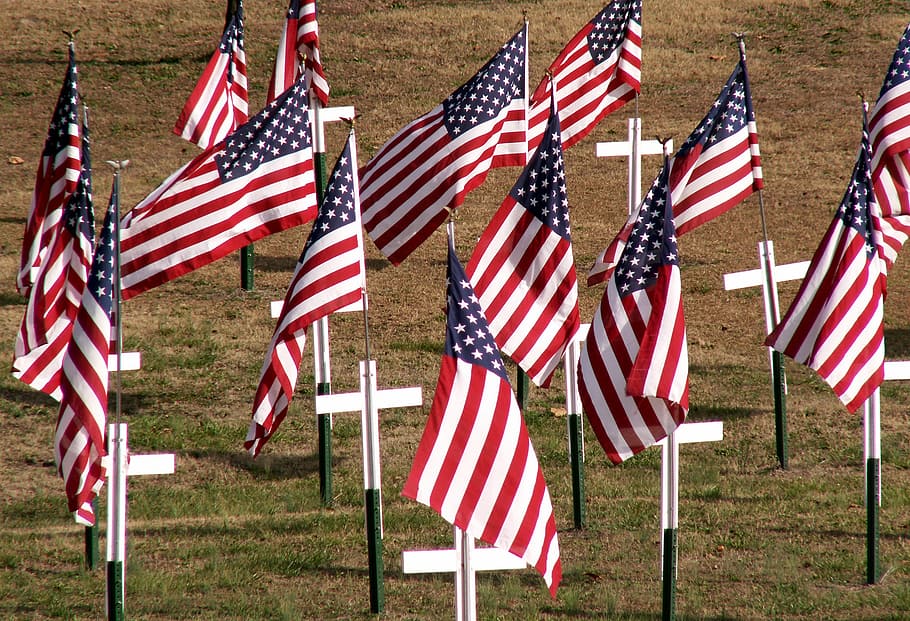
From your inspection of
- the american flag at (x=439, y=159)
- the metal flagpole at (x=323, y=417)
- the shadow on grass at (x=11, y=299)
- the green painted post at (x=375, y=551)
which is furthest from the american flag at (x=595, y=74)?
the shadow on grass at (x=11, y=299)

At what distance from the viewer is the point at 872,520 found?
1156 centimetres

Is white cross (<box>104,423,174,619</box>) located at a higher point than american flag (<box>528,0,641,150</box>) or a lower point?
lower

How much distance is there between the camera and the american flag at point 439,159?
514 inches

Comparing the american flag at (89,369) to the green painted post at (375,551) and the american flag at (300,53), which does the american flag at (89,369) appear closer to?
the green painted post at (375,551)

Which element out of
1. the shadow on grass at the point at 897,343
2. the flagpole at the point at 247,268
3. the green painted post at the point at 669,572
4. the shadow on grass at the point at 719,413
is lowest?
the green painted post at the point at 669,572

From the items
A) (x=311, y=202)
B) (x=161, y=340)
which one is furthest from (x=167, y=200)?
(x=161, y=340)

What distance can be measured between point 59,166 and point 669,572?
7.28 metres


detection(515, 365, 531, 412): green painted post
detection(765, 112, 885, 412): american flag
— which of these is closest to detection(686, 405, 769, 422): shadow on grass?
detection(515, 365, 531, 412): green painted post

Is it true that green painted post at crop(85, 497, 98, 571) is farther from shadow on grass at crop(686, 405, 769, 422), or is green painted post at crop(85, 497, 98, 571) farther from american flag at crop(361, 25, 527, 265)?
shadow on grass at crop(686, 405, 769, 422)

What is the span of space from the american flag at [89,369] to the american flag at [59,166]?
3.79 metres

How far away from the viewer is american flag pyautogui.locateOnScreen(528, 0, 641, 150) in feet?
49.3

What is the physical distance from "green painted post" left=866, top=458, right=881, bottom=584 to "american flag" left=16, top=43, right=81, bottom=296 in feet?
25.5

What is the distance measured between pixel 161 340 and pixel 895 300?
32.9 ft

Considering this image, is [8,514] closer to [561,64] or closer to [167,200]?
[167,200]
